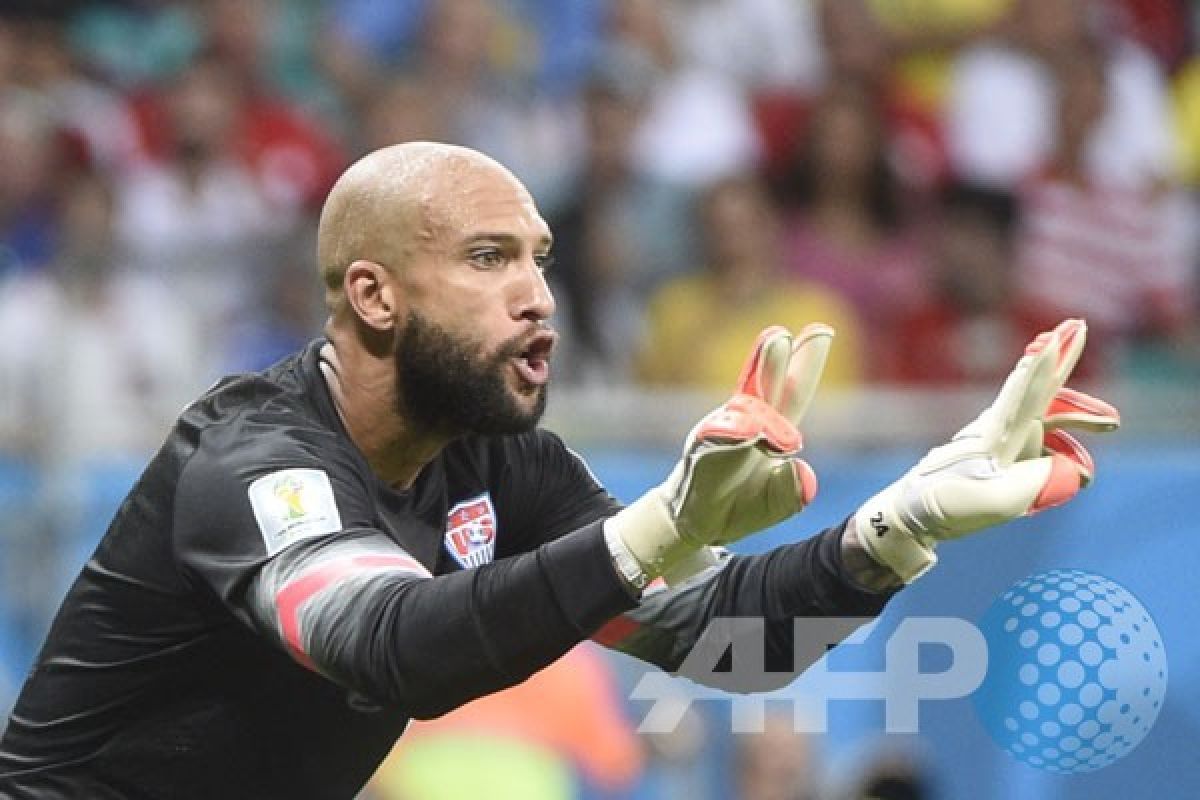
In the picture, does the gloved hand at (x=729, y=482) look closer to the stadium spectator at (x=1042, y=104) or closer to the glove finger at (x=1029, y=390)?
the glove finger at (x=1029, y=390)

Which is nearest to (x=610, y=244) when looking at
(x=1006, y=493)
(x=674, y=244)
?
(x=674, y=244)

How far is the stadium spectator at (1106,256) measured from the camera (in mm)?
8367

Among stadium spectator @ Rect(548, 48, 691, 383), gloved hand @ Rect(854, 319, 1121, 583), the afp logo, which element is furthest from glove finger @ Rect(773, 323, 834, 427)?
stadium spectator @ Rect(548, 48, 691, 383)

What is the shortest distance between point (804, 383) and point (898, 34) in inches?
246

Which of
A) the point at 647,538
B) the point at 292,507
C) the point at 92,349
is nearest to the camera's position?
the point at 647,538

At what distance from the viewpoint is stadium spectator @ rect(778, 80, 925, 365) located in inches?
328

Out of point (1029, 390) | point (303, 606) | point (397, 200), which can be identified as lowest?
point (303, 606)

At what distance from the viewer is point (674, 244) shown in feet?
28.0

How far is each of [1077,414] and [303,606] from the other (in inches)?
50.6

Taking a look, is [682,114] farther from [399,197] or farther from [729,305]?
[399,197]

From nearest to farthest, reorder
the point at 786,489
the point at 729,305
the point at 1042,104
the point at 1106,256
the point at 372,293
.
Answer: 1. the point at 786,489
2. the point at 372,293
3. the point at 729,305
4. the point at 1106,256
5. the point at 1042,104

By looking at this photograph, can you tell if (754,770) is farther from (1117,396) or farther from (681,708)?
(1117,396)

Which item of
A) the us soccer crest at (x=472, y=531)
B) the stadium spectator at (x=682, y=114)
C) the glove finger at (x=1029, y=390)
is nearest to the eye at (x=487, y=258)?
the us soccer crest at (x=472, y=531)

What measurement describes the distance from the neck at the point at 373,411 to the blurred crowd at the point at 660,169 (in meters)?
3.44
